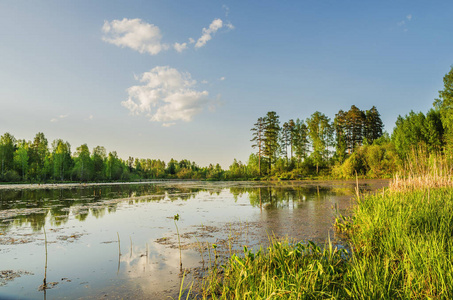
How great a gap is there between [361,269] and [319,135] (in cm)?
5646

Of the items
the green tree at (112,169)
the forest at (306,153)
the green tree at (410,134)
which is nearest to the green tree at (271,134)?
the forest at (306,153)

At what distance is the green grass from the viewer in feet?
9.42

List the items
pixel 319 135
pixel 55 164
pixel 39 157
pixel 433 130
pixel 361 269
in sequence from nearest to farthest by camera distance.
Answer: pixel 361 269 < pixel 433 130 < pixel 319 135 < pixel 55 164 < pixel 39 157

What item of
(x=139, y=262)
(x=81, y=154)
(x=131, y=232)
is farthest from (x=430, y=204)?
(x=81, y=154)

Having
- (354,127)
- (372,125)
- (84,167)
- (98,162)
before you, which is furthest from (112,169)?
(372,125)

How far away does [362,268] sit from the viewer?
3098mm

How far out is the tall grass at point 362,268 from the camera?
2.87 m

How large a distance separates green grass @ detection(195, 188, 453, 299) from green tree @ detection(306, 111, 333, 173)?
48.7 m

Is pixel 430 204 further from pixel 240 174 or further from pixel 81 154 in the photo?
pixel 81 154

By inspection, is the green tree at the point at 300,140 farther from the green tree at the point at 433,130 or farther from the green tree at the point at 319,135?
the green tree at the point at 433,130

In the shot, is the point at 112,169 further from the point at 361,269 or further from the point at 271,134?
the point at 361,269

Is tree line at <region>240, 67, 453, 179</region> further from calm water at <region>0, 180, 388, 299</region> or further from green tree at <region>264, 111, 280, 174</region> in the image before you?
calm water at <region>0, 180, 388, 299</region>

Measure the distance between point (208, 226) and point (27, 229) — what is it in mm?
6677

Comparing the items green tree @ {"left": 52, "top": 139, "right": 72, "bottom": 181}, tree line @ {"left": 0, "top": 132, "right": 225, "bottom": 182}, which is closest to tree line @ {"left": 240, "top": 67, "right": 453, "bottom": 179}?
tree line @ {"left": 0, "top": 132, "right": 225, "bottom": 182}
